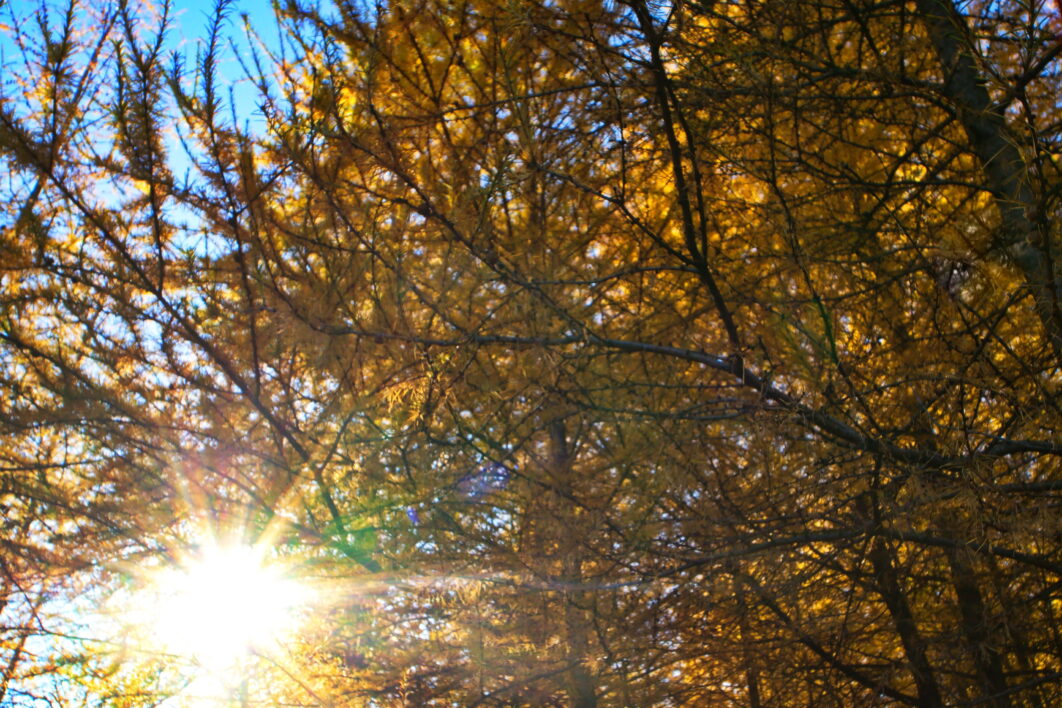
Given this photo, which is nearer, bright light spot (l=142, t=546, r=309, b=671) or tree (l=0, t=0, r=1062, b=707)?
tree (l=0, t=0, r=1062, b=707)

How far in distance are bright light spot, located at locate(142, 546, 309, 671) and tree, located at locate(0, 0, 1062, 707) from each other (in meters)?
0.18

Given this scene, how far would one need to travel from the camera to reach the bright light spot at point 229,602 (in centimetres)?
332

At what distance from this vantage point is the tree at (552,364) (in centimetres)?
251

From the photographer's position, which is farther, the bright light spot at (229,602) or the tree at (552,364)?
the bright light spot at (229,602)

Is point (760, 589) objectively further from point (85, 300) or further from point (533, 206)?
point (85, 300)

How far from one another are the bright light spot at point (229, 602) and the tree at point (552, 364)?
0.60 feet

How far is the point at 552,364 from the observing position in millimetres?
2168

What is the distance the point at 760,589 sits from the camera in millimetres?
2812

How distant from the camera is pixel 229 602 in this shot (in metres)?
3.48

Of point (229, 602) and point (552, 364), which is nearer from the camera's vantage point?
point (552, 364)

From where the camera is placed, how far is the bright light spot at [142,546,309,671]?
131 inches

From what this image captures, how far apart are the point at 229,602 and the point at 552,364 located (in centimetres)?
236

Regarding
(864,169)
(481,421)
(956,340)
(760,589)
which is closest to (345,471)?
(481,421)

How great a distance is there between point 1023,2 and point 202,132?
2.53m
